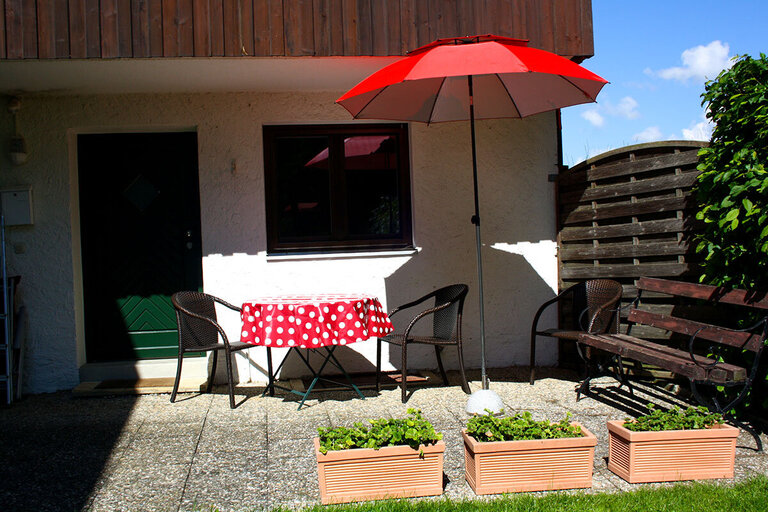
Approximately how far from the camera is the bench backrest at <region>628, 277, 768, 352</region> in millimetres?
4348

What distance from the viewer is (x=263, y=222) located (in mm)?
6637

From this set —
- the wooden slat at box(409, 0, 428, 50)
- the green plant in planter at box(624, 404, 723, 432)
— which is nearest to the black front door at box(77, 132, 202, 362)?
the wooden slat at box(409, 0, 428, 50)

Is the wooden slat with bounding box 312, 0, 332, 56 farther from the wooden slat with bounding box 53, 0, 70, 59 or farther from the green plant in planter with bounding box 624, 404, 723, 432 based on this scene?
the green plant in planter with bounding box 624, 404, 723, 432

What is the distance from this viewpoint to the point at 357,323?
5.39 metres

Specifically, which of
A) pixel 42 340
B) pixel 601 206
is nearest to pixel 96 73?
pixel 42 340

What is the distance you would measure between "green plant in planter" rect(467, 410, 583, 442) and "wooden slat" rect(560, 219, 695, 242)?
8.60 ft

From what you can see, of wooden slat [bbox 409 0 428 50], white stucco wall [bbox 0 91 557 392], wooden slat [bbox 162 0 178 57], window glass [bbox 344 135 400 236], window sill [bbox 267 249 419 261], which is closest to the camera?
wooden slat [bbox 162 0 178 57]

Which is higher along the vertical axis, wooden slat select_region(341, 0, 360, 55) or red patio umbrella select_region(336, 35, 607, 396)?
wooden slat select_region(341, 0, 360, 55)

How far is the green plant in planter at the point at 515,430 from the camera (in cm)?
361

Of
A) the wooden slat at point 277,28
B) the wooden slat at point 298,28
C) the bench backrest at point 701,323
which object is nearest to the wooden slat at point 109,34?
the wooden slat at point 277,28

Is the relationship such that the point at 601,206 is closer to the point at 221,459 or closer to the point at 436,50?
the point at 436,50

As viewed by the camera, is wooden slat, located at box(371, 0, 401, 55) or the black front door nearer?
wooden slat, located at box(371, 0, 401, 55)

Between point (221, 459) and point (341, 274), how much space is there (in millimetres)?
2761

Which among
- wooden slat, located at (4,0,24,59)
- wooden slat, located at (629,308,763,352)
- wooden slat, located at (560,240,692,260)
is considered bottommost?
wooden slat, located at (629,308,763,352)
